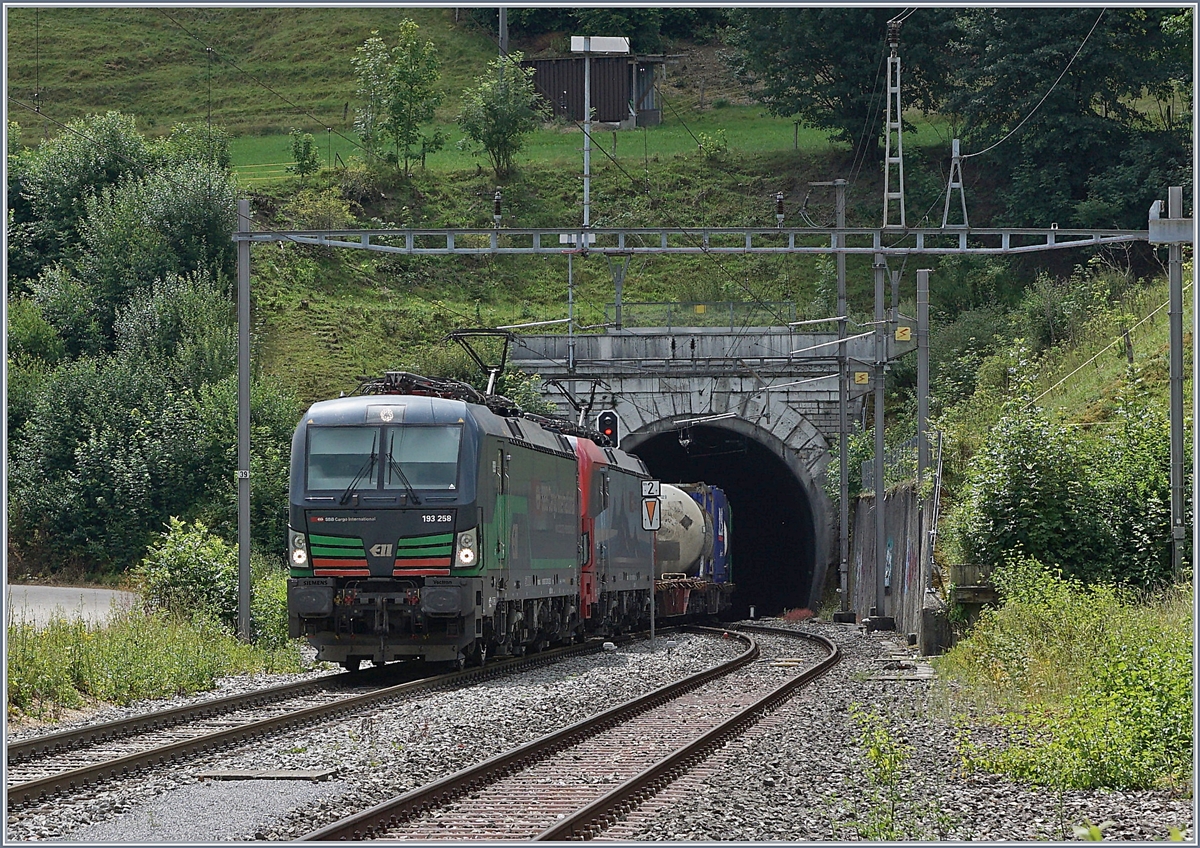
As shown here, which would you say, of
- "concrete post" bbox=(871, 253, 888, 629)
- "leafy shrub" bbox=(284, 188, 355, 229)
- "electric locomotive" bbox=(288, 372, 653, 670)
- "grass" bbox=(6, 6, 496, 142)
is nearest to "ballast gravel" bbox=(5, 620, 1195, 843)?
"electric locomotive" bbox=(288, 372, 653, 670)

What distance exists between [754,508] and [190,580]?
34433 millimetres

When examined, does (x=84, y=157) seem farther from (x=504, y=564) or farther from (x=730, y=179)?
(x=504, y=564)

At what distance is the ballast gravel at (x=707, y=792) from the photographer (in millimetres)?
8664

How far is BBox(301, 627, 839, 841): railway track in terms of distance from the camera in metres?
8.74

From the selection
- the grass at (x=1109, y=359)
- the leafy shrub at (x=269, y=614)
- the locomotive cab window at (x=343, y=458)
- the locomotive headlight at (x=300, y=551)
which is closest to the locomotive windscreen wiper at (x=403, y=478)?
the locomotive cab window at (x=343, y=458)

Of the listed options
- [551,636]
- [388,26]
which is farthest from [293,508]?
[388,26]

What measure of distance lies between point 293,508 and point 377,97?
45.3 meters

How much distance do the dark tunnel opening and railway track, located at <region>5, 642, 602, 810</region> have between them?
29.4 metres

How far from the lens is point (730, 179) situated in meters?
64.4

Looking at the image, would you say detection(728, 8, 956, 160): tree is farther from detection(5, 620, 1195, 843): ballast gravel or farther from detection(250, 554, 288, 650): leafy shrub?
detection(5, 620, 1195, 843): ballast gravel

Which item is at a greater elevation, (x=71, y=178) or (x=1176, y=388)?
(x=71, y=178)

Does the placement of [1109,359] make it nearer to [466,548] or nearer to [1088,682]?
[466,548]

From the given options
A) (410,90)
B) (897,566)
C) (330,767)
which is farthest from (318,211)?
(330,767)

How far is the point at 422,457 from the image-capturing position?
58.1ft
